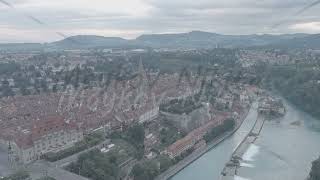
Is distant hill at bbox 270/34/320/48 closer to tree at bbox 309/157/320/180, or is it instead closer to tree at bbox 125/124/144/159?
tree at bbox 125/124/144/159

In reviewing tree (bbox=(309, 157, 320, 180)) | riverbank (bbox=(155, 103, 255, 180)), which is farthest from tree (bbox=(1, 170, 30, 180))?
tree (bbox=(309, 157, 320, 180))

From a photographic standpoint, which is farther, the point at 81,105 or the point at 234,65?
the point at 234,65

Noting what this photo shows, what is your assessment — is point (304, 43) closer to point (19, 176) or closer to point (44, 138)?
point (44, 138)

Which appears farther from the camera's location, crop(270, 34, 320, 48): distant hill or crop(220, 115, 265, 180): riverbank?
crop(270, 34, 320, 48): distant hill

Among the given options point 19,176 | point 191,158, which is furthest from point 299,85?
point 19,176

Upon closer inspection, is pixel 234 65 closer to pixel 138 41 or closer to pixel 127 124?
pixel 127 124

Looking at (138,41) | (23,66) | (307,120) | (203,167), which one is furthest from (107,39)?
(203,167)

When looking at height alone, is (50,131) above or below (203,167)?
above
